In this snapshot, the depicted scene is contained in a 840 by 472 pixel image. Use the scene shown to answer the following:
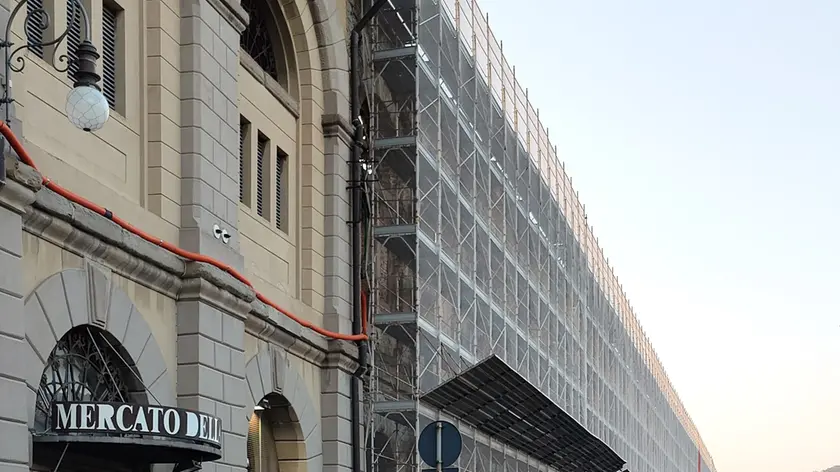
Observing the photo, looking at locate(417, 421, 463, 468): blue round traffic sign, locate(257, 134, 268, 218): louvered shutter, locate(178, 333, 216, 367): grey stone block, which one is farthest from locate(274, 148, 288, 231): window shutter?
locate(417, 421, 463, 468): blue round traffic sign

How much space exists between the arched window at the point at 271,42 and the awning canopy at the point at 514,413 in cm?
646

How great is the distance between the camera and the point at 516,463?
3625 centimetres

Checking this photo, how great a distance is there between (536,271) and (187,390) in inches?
961

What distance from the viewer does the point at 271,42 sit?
77.3ft

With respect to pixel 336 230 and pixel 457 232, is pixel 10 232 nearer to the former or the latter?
pixel 336 230

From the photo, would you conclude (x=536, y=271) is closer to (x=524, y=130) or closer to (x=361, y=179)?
(x=524, y=130)

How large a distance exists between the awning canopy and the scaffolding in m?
0.40

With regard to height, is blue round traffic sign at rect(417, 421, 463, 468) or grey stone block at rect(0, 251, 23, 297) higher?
grey stone block at rect(0, 251, 23, 297)

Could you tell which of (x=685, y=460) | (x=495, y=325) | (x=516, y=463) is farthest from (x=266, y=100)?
(x=685, y=460)

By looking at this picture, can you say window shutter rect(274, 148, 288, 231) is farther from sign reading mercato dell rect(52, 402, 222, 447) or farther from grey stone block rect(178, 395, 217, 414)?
sign reading mercato dell rect(52, 402, 222, 447)

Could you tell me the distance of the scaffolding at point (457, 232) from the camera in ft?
86.4

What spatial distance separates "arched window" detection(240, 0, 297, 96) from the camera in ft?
74.5

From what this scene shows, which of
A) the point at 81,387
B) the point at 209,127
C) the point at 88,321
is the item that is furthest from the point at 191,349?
the point at 209,127

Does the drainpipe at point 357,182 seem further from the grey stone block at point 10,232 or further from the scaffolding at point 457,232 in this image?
the grey stone block at point 10,232
